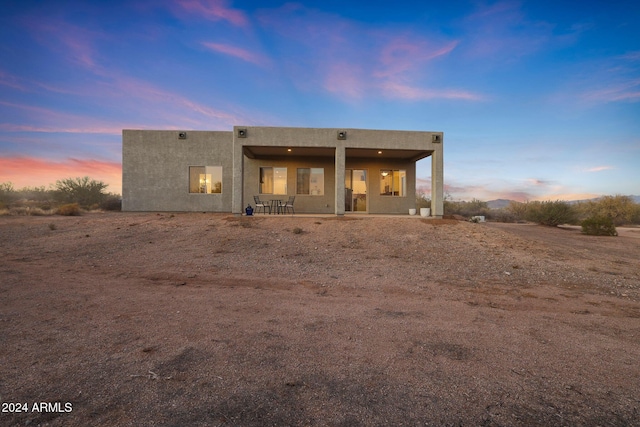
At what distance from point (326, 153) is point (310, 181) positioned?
76.4 inches

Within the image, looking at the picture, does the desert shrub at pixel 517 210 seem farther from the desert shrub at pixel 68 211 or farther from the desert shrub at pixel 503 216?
the desert shrub at pixel 68 211

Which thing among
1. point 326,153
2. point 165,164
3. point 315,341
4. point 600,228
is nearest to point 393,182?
point 326,153

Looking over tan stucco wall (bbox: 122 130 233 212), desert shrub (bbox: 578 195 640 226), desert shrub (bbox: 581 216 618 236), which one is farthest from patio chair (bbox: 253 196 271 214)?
desert shrub (bbox: 578 195 640 226)

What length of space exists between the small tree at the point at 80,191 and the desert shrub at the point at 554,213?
30317 millimetres

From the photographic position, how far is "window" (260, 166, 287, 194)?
14906 millimetres

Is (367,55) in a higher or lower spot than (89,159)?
higher

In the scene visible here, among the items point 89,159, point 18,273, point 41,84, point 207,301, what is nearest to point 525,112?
point 207,301

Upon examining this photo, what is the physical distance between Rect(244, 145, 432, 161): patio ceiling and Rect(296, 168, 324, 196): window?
0.91m

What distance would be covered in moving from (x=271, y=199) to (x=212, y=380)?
1284 centimetres

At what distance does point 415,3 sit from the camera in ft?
33.9

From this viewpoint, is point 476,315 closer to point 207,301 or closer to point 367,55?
Answer: point 207,301

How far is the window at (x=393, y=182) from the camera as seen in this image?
1534cm

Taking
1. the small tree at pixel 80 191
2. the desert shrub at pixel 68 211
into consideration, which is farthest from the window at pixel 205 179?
the small tree at pixel 80 191

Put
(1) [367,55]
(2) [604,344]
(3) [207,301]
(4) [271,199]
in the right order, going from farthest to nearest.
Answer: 1. (4) [271,199]
2. (1) [367,55]
3. (3) [207,301]
4. (2) [604,344]
